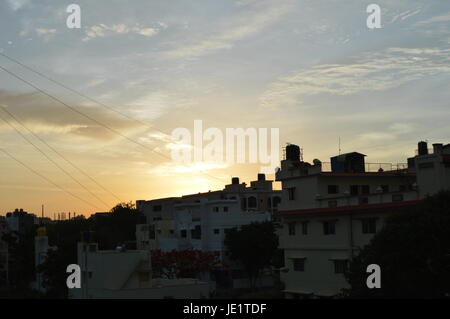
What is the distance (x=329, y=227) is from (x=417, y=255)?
15141mm

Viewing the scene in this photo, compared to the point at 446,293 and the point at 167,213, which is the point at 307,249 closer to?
the point at 446,293

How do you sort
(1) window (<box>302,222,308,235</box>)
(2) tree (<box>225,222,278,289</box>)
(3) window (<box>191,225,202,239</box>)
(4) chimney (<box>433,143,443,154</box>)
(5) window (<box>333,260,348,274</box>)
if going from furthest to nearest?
(3) window (<box>191,225,202,239</box>)
(2) tree (<box>225,222,278,289</box>)
(1) window (<box>302,222,308,235</box>)
(5) window (<box>333,260,348,274</box>)
(4) chimney (<box>433,143,443,154</box>)

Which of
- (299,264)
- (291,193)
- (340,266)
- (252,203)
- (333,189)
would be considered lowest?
Answer: (299,264)

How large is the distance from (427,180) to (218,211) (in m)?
38.6

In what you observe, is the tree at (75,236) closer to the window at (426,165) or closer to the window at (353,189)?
the window at (353,189)

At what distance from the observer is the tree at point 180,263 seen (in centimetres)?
6134

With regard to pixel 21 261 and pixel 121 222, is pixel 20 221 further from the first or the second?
pixel 21 261

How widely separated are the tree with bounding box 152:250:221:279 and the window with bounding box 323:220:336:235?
72.8ft

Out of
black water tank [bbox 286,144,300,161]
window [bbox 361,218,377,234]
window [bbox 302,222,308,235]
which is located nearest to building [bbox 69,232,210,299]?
window [bbox 302,222,308,235]

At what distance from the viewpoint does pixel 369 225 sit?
40.9 m

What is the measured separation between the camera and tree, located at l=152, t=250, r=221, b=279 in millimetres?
61344

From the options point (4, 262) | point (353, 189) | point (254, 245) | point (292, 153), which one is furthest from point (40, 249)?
point (353, 189)

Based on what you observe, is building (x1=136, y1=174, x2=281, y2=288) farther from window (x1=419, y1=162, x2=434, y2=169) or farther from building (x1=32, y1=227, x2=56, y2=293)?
window (x1=419, y1=162, x2=434, y2=169)

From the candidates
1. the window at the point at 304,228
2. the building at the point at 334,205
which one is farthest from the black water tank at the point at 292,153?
the window at the point at 304,228
